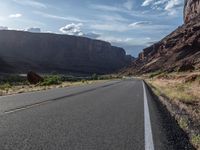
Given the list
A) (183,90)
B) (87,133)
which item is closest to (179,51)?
(183,90)

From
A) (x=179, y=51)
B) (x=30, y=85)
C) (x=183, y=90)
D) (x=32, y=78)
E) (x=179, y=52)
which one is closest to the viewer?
(x=183, y=90)

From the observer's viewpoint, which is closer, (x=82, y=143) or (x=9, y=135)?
(x=82, y=143)

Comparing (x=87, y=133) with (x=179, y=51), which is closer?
(x=87, y=133)

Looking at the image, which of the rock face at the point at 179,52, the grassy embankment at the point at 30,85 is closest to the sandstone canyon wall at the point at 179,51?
the rock face at the point at 179,52

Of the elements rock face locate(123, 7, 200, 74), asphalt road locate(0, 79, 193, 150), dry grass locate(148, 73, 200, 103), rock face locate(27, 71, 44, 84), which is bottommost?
asphalt road locate(0, 79, 193, 150)

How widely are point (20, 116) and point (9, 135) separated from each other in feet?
12.1

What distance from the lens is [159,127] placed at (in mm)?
10578

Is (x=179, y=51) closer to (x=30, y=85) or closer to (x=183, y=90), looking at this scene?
(x=30, y=85)

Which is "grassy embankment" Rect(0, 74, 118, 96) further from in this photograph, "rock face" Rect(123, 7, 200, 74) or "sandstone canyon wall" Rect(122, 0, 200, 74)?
"rock face" Rect(123, 7, 200, 74)

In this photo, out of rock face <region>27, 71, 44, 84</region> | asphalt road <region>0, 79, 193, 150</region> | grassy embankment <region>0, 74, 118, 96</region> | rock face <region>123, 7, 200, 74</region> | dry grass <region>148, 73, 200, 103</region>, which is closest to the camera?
asphalt road <region>0, 79, 193, 150</region>

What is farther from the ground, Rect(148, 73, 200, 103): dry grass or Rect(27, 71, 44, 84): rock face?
Rect(27, 71, 44, 84): rock face

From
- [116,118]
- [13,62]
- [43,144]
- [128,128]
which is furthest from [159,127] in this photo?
[13,62]

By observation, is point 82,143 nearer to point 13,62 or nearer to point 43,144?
point 43,144

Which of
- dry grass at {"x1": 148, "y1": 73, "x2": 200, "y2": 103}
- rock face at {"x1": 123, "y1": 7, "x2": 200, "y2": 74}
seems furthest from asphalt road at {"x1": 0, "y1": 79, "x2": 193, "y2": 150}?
rock face at {"x1": 123, "y1": 7, "x2": 200, "y2": 74}
